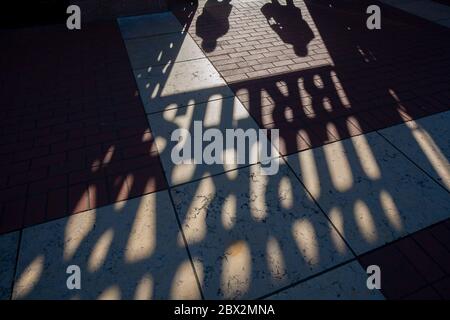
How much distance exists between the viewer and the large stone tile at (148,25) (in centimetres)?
577

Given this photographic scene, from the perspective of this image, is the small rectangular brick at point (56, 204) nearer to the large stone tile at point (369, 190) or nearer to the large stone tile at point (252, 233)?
the large stone tile at point (252, 233)

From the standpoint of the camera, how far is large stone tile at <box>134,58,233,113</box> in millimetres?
3881

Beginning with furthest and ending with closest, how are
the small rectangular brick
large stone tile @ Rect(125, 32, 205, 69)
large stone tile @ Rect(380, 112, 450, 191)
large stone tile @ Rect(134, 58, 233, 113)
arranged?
large stone tile @ Rect(125, 32, 205, 69)
large stone tile @ Rect(134, 58, 233, 113)
large stone tile @ Rect(380, 112, 450, 191)
the small rectangular brick

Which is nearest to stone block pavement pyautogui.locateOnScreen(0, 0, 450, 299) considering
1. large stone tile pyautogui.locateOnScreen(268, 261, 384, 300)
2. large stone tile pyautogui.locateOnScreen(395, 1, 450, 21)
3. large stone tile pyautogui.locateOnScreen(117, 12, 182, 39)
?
large stone tile pyautogui.locateOnScreen(268, 261, 384, 300)

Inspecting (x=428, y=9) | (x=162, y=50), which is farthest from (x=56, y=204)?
(x=428, y=9)

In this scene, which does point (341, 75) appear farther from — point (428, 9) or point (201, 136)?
point (428, 9)

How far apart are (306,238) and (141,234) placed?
130 cm

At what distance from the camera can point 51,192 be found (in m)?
2.73

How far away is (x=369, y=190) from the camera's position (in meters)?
2.72

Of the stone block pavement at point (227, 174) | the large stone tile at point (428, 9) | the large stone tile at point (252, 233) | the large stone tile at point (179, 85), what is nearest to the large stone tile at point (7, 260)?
the stone block pavement at point (227, 174)

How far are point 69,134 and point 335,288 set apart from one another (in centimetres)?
306

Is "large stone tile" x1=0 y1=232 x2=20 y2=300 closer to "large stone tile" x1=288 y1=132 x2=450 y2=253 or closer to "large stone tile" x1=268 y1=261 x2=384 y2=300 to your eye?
"large stone tile" x1=268 y1=261 x2=384 y2=300

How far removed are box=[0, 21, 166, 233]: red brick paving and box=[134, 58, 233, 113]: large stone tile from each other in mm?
171

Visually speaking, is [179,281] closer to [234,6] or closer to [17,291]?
[17,291]
